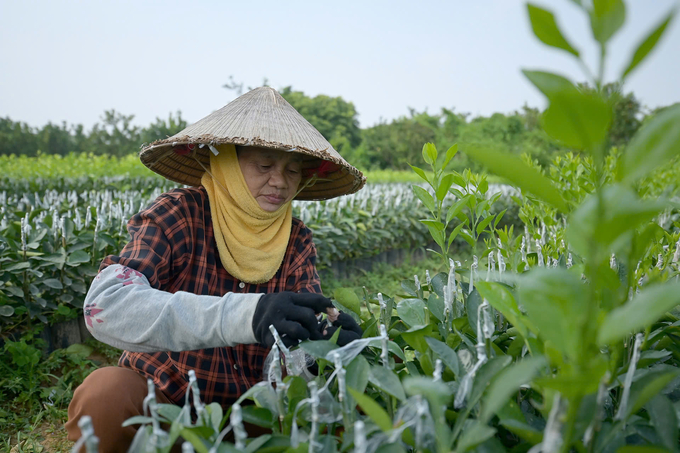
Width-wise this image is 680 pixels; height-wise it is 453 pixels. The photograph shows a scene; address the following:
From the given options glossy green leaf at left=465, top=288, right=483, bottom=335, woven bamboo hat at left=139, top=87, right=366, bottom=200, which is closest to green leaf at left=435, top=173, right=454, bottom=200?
glossy green leaf at left=465, top=288, right=483, bottom=335

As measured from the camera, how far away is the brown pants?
115cm

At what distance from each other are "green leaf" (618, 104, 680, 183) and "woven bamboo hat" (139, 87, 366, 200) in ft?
3.61

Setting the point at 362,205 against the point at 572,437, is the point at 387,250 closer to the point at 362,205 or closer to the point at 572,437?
the point at 362,205

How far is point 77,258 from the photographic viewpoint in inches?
103

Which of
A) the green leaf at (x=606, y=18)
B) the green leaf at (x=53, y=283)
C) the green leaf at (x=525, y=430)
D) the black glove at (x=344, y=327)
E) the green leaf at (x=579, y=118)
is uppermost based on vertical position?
the green leaf at (x=606, y=18)

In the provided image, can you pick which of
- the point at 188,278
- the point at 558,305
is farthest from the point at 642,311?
the point at 188,278

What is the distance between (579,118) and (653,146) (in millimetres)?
66

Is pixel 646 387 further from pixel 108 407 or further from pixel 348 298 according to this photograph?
pixel 108 407

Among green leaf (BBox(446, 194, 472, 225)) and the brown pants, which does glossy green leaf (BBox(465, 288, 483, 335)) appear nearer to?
green leaf (BBox(446, 194, 472, 225))

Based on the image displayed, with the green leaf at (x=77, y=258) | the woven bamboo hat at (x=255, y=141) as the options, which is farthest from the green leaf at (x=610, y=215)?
the green leaf at (x=77, y=258)

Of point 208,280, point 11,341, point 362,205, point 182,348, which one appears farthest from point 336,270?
point 182,348

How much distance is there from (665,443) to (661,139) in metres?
0.37

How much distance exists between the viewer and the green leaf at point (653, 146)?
1.25ft

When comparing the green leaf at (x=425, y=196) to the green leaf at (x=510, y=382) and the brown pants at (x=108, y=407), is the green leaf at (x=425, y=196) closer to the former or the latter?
the green leaf at (x=510, y=382)
